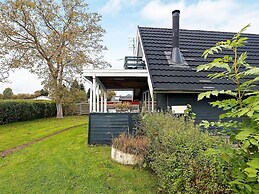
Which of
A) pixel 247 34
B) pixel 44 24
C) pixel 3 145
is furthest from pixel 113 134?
pixel 44 24

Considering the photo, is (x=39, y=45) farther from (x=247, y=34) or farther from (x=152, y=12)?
(x=247, y=34)

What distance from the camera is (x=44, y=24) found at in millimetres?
18219

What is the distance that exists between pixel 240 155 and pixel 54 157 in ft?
19.7

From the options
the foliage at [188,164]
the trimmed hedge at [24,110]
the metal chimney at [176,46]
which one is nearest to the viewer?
the foliage at [188,164]

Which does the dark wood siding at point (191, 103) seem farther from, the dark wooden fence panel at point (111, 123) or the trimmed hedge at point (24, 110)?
the trimmed hedge at point (24, 110)

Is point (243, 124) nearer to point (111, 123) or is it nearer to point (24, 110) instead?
point (111, 123)

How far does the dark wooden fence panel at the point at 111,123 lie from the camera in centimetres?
773

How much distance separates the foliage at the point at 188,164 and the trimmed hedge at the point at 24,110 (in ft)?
45.5

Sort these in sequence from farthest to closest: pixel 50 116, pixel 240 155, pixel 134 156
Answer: pixel 50 116 < pixel 134 156 < pixel 240 155

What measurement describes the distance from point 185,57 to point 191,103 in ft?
8.21

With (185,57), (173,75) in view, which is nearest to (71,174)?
(173,75)

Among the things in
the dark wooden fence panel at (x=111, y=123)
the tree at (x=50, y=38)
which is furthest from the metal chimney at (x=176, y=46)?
the tree at (x=50, y=38)

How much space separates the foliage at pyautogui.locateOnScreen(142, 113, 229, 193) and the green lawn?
1007 mm

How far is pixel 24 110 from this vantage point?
1709 cm
